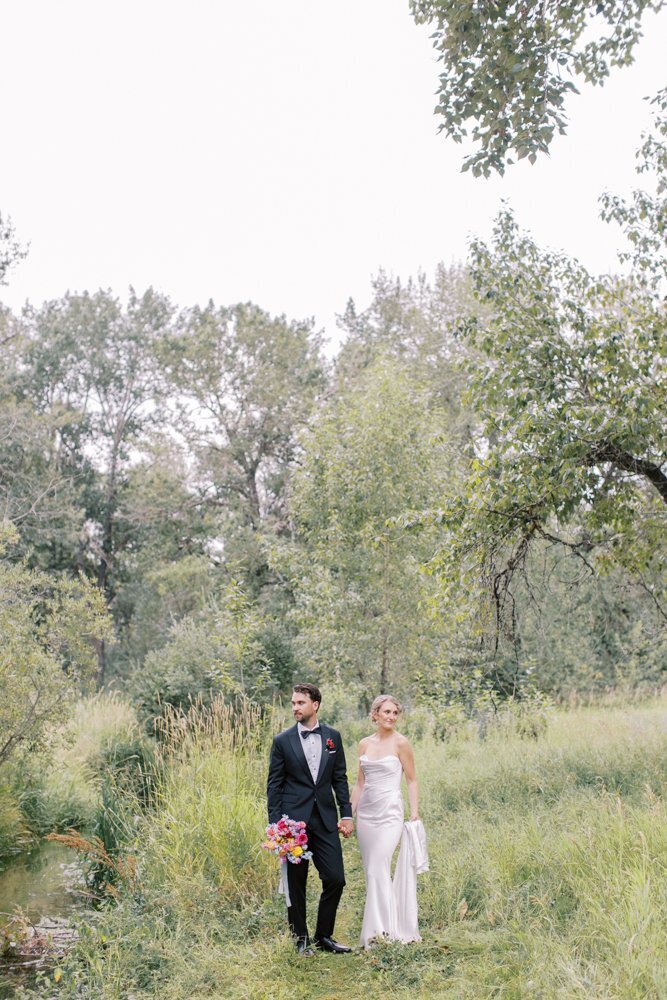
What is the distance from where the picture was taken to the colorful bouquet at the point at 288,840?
5297 mm

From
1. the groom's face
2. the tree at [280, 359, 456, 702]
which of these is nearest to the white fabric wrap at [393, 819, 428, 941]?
the groom's face

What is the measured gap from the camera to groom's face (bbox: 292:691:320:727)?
5.62 m

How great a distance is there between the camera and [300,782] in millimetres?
5613

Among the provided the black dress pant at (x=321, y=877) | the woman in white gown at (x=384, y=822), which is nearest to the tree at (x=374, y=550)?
the woman in white gown at (x=384, y=822)

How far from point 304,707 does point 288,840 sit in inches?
32.7

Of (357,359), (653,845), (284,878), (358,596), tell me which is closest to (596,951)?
(653,845)

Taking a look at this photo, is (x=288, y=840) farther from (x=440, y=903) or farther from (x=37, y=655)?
(x=37, y=655)

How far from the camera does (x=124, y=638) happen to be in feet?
108

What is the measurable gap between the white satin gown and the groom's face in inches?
25.1

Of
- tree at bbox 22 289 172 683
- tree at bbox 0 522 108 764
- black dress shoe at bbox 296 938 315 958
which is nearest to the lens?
black dress shoe at bbox 296 938 315 958

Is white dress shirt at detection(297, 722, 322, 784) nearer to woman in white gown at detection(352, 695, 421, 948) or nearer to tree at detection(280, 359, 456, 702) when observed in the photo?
woman in white gown at detection(352, 695, 421, 948)

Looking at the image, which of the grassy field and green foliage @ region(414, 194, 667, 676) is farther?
green foliage @ region(414, 194, 667, 676)

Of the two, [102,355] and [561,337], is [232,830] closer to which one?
[561,337]

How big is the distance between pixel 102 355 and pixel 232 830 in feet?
89.3
